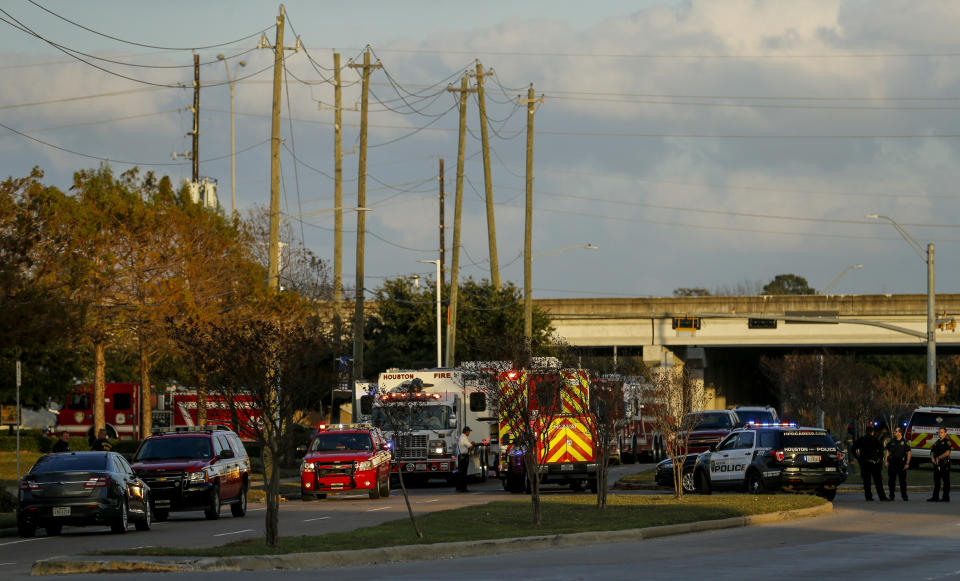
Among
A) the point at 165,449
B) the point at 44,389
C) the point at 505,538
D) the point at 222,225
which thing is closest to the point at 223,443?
the point at 165,449

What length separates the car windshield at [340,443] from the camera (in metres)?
35.2

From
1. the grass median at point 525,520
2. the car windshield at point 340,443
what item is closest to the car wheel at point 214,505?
the grass median at point 525,520

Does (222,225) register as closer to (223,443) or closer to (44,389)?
(44,389)

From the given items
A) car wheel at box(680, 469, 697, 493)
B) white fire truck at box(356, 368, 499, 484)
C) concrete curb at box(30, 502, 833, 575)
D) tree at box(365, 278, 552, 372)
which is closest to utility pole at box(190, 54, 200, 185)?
tree at box(365, 278, 552, 372)

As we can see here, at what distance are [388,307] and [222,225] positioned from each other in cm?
1789

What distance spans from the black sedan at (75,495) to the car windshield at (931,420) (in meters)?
30.2

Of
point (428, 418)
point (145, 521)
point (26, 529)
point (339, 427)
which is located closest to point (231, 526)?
point (145, 521)

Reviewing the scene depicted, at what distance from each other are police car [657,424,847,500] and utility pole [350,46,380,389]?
14.2m

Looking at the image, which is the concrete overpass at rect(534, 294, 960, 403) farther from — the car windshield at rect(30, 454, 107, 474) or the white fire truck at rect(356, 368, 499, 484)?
the car windshield at rect(30, 454, 107, 474)

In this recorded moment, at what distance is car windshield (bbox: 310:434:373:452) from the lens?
116 feet

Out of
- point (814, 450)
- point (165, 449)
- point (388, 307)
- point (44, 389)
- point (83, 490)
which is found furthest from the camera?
point (388, 307)

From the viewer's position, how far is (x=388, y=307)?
67938 mm

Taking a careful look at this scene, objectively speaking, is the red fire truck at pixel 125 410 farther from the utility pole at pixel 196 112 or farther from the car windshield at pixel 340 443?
the car windshield at pixel 340 443

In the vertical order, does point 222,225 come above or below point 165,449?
above
